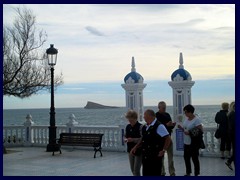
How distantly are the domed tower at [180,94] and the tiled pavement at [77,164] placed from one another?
2.22ft

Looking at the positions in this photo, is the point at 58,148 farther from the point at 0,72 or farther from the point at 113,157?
the point at 0,72

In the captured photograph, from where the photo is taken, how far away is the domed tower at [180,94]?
36.1 feet

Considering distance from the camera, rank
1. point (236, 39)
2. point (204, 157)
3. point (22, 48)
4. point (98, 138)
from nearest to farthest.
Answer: point (236, 39) → point (204, 157) → point (98, 138) → point (22, 48)

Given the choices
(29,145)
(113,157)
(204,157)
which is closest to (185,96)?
(204,157)

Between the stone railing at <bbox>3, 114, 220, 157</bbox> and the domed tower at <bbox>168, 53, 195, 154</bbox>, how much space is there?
189 mm

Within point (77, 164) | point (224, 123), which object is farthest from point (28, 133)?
point (224, 123)

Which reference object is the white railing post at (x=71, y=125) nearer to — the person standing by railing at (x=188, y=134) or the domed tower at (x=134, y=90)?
the domed tower at (x=134, y=90)

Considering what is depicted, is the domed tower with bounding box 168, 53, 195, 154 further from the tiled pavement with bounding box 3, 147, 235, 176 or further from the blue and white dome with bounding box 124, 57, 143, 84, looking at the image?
the blue and white dome with bounding box 124, 57, 143, 84

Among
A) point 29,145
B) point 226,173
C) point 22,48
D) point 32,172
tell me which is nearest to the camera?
point 226,173

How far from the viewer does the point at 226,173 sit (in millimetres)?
8500

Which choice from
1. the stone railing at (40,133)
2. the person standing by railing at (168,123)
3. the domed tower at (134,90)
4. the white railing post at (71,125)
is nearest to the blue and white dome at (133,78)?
the domed tower at (134,90)

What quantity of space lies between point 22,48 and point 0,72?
5.71 m

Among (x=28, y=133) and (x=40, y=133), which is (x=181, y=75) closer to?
(x=40, y=133)

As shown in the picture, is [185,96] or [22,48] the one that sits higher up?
[22,48]
